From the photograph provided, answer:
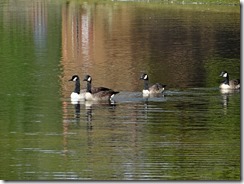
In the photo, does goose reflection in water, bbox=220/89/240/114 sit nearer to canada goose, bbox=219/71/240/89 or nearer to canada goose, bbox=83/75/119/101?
canada goose, bbox=219/71/240/89

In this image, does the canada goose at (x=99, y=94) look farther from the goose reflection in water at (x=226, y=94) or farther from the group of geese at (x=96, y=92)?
the goose reflection in water at (x=226, y=94)

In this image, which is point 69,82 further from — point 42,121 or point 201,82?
point 42,121

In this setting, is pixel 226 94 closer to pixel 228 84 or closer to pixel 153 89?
pixel 228 84

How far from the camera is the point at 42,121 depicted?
33.5 m

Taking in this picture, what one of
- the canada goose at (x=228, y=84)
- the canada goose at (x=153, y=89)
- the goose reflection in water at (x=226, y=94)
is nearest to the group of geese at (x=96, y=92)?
the canada goose at (x=153, y=89)

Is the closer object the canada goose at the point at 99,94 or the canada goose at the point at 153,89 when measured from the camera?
the canada goose at the point at 99,94

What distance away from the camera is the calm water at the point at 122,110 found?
26000 millimetres

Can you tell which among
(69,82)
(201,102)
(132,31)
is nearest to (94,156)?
(201,102)

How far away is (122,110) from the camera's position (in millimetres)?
35938

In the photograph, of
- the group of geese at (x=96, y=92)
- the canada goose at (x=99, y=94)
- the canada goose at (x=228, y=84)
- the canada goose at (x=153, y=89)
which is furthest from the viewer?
the canada goose at (x=228, y=84)

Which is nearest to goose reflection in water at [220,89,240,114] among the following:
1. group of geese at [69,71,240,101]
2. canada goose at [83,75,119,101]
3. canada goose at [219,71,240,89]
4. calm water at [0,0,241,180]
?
calm water at [0,0,241,180]

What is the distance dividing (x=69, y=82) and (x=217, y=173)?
1964cm

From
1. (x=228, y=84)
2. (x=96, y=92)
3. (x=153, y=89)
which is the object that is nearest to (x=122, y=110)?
(x=96, y=92)

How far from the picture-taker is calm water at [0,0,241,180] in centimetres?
2600
